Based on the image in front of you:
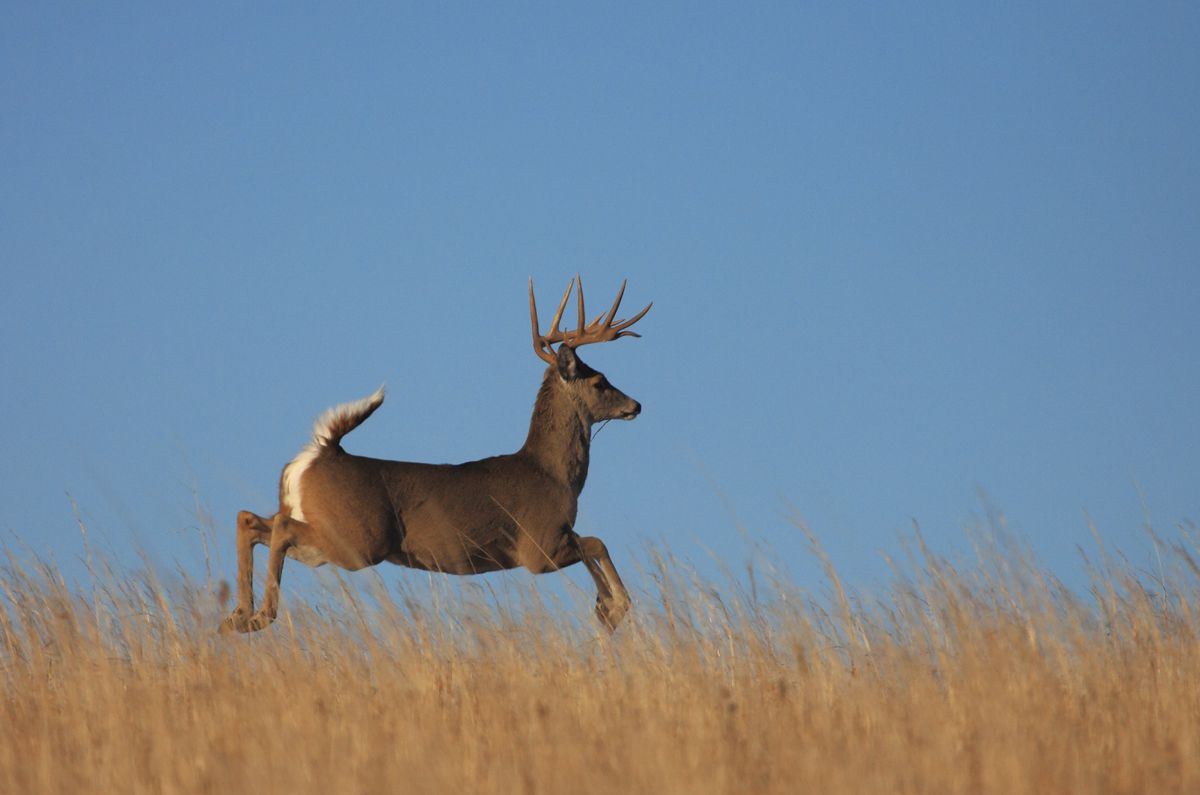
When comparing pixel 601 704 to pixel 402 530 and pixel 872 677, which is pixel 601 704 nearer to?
pixel 872 677

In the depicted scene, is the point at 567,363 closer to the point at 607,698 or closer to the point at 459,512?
the point at 459,512

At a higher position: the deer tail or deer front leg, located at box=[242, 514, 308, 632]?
the deer tail

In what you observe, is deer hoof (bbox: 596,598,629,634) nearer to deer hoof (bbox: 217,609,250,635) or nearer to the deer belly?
the deer belly

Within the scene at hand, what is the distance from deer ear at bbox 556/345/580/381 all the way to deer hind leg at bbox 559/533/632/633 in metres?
1.30

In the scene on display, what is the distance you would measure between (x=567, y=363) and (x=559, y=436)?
540mm

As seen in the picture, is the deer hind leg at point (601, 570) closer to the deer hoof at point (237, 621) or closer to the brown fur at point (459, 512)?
the brown fur at point (459, 512)

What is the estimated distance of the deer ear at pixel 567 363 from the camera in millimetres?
11188

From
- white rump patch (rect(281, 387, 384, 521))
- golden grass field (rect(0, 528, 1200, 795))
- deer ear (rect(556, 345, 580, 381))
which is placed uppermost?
deer ear (rect(556, 345, 580, 381))

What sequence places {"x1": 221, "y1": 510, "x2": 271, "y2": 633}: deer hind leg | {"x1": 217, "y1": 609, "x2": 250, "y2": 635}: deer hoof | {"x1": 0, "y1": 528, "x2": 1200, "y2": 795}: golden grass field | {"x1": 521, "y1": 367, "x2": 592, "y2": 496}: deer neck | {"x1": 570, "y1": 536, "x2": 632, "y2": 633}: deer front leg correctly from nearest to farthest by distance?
{"x1": 0, "y1": 528, "x2": 1200, "y2": 795}: golden grass field, {"x1": 217, "y1": 609, "x2": 250, "y2": 635}: deer hoof, {"x1": 221, "y1": 510, "x2": 271, "y2": 633}: deer hind leg, {"x1": 570, "y1": 536, "x2": 632, "y2": 633}: deer front leg, {"x1": 521, "y1": 367, "x2": 592, "y2": 496}: deer neck

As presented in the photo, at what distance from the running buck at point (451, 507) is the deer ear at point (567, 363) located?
0.03ft

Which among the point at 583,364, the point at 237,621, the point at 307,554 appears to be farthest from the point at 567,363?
the point at 237,621

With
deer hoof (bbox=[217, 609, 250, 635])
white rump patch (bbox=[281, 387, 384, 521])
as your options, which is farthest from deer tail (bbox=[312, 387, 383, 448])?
deer hoof (bbox=[217, 609, 250, 635])

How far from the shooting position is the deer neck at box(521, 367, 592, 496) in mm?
11086

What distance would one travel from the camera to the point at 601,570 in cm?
1048
